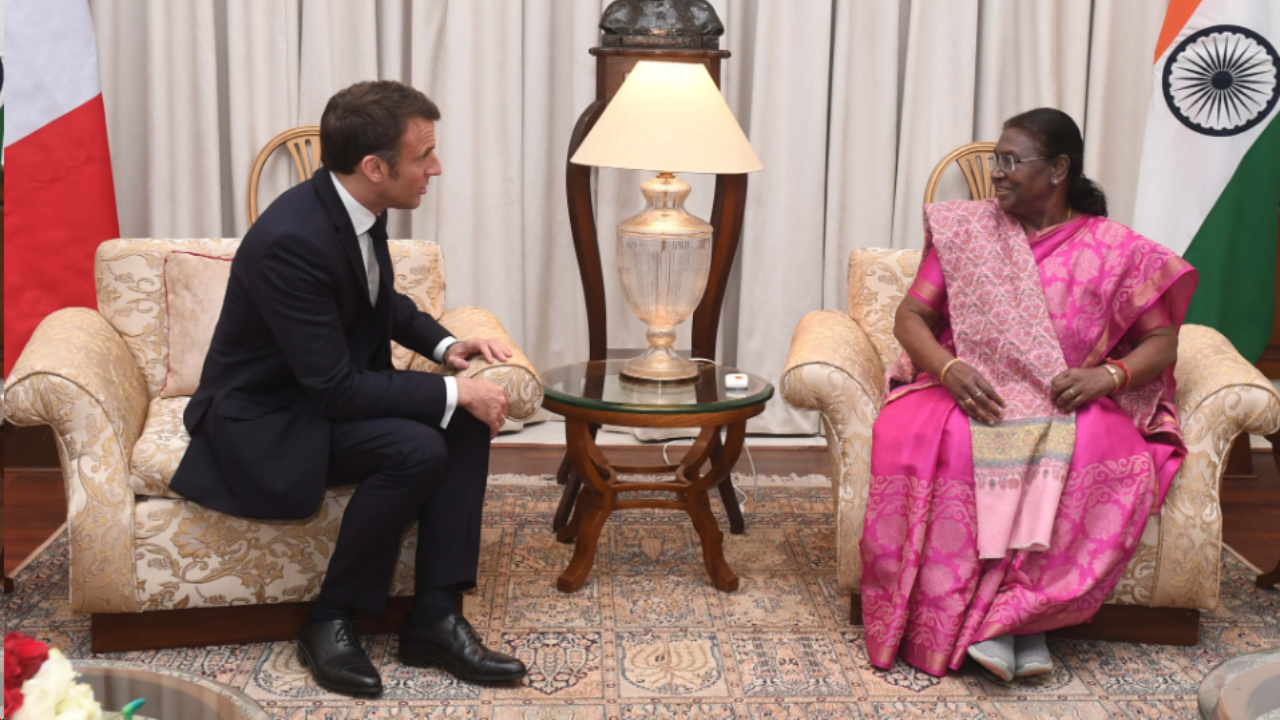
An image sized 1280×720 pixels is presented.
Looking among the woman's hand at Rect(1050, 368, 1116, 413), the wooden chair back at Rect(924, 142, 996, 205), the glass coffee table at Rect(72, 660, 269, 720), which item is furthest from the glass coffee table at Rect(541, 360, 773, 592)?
the glass coffee table at Rect(72, 660, 269, 720)

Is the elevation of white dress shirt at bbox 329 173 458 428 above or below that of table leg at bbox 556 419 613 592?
above

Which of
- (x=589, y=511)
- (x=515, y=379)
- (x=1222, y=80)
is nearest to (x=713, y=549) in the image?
(x=589, y=511)

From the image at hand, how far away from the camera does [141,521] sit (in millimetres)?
2166

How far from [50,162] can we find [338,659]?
1889mm

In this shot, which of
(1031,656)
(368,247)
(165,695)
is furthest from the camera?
(368,247)

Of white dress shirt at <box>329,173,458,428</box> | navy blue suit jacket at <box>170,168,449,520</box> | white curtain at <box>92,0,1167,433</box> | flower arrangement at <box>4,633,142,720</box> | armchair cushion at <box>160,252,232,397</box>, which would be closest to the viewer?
flower arrangement at <box>4,633,142,720</box>

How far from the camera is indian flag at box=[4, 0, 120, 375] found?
124 inches

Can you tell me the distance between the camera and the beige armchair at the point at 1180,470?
2.28m

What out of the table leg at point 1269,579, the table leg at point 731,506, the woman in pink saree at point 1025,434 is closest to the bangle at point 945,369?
the woman in pink saree at point 1025,434

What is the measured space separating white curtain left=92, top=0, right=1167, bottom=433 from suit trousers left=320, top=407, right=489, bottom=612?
1466 millimetres

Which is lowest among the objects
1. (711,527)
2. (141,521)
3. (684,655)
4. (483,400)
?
(684,655)

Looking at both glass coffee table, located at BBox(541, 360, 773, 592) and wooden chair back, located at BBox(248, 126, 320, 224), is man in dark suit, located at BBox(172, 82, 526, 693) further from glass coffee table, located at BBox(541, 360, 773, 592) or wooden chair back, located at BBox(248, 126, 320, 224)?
wooden chair back, located at BBox(248, 126, 320, 224)

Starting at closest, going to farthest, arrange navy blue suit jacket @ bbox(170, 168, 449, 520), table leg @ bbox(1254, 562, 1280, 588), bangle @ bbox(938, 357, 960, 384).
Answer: navy blue suit jacket @ bbox(170, 168, 449, 520) < bangle @ bbox(938, 357, 960, 384) < table leg @ bbox(1254, 562, 1280, 588)

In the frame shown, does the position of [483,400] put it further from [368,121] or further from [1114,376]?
[1114,376]
